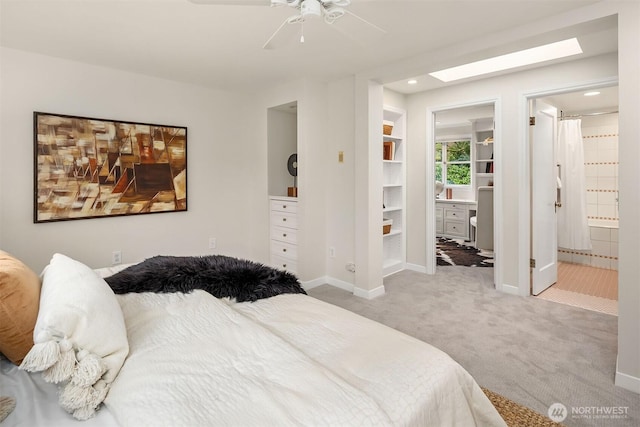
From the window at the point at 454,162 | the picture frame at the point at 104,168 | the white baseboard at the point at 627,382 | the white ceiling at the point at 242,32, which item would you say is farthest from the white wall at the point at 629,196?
the window at the point at 454,162

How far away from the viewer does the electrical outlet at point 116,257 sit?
11.9 feet

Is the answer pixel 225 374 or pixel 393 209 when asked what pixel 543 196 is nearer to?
pixel 393 209

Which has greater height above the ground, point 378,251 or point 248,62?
point 248,62

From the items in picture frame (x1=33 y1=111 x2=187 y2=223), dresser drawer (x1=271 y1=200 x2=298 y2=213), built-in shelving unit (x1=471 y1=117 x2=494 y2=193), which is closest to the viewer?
picture frame (x1=33 y1=111 x2=187 y2=223)

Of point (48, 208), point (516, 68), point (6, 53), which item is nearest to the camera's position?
point (6, 53)

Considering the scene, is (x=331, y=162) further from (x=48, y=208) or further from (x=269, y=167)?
(x=48, y=208)

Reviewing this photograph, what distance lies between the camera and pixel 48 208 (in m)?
3.21

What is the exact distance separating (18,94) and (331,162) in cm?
303

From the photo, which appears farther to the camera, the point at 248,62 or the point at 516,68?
the point at 516,68

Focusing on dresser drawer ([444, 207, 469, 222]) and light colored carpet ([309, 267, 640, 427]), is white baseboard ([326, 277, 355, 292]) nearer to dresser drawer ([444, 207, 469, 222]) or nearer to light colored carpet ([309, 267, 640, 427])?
light colored carpet ([309, 267, 640, 427])

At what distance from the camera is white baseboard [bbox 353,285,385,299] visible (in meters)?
3.78

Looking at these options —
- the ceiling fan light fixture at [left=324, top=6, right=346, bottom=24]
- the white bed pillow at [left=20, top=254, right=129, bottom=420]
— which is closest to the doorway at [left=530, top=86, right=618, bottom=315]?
the ceiling fan light fixture at [left=324, top=6, right=346, bottom=24]

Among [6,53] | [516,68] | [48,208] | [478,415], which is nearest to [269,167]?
[48,208]

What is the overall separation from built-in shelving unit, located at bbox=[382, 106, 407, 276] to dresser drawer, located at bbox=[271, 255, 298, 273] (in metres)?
1.37
